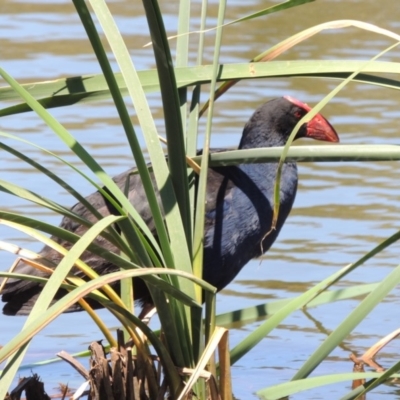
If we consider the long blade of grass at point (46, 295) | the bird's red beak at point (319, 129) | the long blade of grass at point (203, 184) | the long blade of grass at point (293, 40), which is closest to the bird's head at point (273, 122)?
the bird's red beak at point (319, 129)

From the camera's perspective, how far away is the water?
174 inches

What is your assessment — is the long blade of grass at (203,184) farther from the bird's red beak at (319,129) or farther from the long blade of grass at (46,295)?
the bird's red beak at (319,129)

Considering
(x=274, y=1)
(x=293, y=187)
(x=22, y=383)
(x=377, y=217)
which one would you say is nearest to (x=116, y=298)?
(x=22, y=383)

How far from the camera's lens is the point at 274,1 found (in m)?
11.0

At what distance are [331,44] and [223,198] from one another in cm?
591

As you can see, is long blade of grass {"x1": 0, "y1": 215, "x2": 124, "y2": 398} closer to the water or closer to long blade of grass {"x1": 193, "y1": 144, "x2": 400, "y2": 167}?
long blade of grass {"x1": 193, "y1": 144, "x2": 400, "y2": 167}

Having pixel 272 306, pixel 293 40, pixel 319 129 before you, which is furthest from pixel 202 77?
pixel 319 129

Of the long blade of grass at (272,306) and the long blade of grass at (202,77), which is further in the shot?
the long blade of grass at (272,306)

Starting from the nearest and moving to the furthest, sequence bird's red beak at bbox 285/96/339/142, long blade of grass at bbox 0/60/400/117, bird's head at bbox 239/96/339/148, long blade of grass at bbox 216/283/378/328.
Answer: long blade of grass at bbox 0/60/400/117
long blade of grass at bbox 216/283/378/328
bird's head at bbox 239/96/339/148
bird's red beak at bbox 285/96/339/142

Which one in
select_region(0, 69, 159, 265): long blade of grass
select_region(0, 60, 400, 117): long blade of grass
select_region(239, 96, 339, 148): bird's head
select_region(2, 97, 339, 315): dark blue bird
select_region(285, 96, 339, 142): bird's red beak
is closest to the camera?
select_region(0, 69, 159, 265): long blade of grass

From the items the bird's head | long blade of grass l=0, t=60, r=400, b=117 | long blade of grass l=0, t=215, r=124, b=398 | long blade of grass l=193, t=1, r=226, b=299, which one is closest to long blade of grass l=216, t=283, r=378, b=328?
long blade of grass l=193, t=1, r=226, b=299

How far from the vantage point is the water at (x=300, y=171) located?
14.5 ft

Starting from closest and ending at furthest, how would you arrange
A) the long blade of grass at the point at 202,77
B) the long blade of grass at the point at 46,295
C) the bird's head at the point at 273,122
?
the long blade of grass at the point at 46,295
the long blade of grass at the point at 202,77
the bird's head at the point at 273,122

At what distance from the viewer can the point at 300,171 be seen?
664 cm
